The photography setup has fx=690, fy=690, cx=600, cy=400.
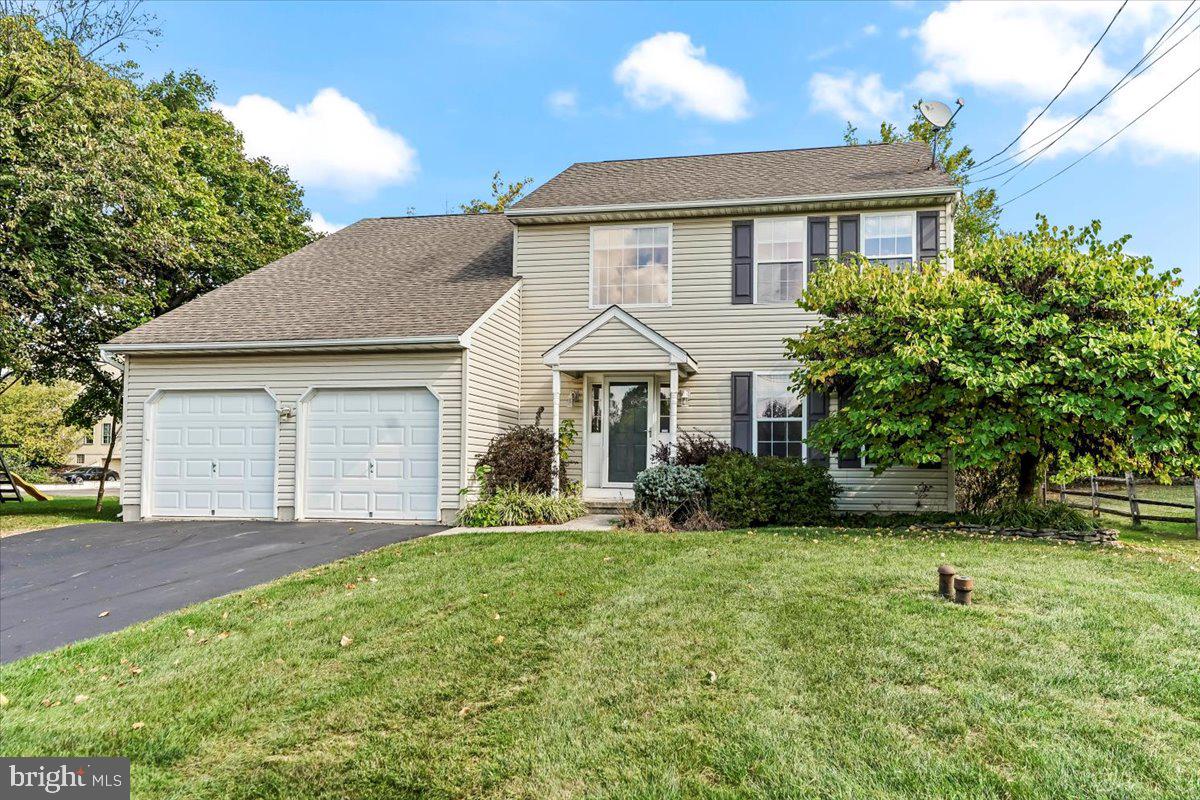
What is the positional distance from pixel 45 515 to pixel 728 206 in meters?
14.2

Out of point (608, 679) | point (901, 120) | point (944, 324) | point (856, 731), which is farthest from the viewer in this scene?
point (901, 120)

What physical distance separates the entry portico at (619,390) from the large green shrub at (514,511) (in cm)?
100

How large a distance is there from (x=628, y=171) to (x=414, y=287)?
5.19 meters

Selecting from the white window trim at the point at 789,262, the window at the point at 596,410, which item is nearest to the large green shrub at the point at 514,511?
the window at the point at 596,410

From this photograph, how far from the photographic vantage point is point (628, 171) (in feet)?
47.6

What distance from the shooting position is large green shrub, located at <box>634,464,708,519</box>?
393 inches

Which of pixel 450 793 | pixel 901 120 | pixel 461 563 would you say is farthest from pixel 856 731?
pixel 901 120

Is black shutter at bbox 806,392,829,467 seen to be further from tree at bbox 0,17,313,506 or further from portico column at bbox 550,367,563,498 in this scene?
tree at bbox 0,17,313,506

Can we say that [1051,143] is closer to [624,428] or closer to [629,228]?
[629,228]

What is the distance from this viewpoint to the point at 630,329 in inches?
449

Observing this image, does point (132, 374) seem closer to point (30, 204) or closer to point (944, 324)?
point (30, 204)

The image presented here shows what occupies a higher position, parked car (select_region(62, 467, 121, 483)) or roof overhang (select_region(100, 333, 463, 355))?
roof overhang (select_region(100, 333, 463, 355))

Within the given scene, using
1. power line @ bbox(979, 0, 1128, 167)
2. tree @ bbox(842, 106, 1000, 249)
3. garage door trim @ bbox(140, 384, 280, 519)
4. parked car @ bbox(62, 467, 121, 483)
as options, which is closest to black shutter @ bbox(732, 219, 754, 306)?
power line @ bbox(979, 0, 1128, 167)

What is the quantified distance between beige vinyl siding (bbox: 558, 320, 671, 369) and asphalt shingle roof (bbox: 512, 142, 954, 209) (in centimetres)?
267
